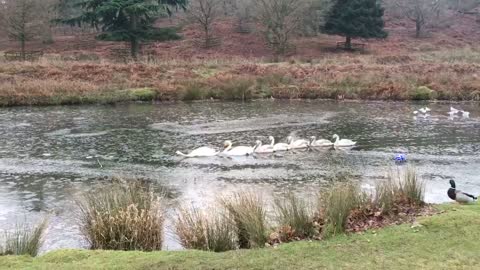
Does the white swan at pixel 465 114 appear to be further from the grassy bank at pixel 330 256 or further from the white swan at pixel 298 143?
the grassy bank at pixel 330 256

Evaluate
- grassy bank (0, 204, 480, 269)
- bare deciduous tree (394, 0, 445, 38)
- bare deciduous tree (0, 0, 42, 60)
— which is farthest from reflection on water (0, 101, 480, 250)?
bare deciduous tree (394, 0, 445, 38)

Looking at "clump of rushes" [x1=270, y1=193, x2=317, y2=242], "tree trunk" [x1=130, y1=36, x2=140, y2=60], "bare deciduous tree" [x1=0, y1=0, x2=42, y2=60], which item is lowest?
"clump of rushes" [x1=270, y1=193, x2=317, y2=242]

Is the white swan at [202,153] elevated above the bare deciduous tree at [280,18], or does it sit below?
below

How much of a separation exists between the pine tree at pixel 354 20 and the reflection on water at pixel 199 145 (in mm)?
31392

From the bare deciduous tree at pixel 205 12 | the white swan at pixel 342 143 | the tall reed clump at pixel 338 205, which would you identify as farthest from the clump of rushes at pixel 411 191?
the bare deciduous tree at pixel 205 12

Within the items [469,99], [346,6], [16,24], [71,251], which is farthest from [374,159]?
[346,6]

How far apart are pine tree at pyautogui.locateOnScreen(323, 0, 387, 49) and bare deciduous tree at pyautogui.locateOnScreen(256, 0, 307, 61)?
19.1 feet

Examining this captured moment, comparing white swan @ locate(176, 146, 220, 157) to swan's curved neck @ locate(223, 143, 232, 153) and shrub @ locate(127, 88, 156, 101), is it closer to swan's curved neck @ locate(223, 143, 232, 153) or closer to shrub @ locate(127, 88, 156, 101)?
swan's curved neck @ locate(223, 143, 232, 153)

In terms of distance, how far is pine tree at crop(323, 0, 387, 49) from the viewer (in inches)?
2415

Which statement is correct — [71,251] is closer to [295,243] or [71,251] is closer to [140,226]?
[140,226]

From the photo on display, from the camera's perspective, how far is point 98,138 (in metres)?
22.0

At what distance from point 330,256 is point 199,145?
13388mm

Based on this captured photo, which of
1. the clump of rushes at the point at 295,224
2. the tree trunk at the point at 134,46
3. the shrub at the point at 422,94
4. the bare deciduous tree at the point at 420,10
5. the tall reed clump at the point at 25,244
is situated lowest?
the shrub at the point at 422,94

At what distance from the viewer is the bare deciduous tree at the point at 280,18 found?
5692 centimetres
